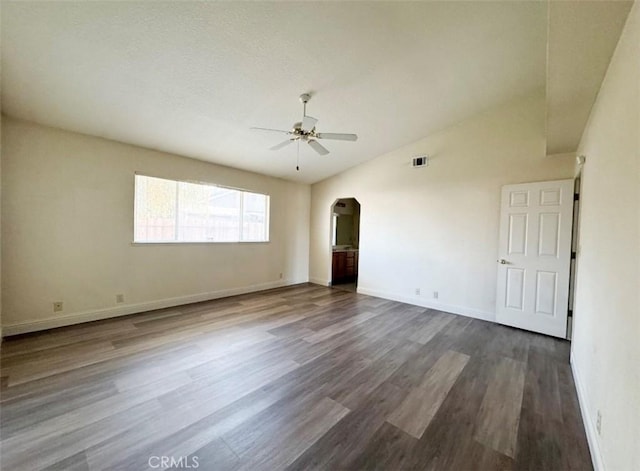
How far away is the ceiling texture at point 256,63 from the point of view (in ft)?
6.74

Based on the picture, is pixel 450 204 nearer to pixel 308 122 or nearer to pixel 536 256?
pixel 536 256

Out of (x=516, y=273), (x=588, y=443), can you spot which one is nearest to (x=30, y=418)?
(x=588, y=443)

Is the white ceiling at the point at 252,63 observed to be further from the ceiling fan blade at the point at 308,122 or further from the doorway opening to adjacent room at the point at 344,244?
the doorway opening to adjacent room at the point at 344,244

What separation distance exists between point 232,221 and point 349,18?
13.6 feet

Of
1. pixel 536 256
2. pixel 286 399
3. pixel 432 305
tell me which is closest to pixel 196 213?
pixel 286 399

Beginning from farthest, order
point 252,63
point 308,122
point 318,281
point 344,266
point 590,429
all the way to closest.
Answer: point 344,266
point 318,281
point 308,122
point 252,63
point 590,429

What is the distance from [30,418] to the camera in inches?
70.8

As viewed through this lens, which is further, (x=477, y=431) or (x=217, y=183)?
(x=217, y=183)

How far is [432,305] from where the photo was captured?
15.1ft

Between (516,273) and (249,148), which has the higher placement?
(249,148)

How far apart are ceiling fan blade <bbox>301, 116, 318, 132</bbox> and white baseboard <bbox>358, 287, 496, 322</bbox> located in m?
3.66

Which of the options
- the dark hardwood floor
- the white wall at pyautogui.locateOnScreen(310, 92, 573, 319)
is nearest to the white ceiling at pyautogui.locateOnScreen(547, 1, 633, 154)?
the white wall at pyautogui.locateOnScreen(310, 92, 573, 319)

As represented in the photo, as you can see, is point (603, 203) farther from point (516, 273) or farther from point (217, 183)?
point (217, 183)

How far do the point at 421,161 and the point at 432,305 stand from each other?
104 inches
